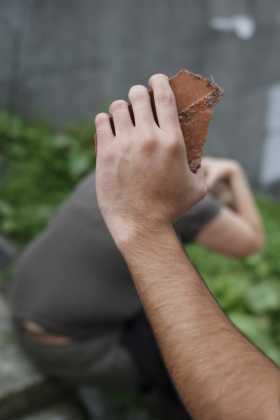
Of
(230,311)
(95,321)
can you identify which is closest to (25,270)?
(95,321)

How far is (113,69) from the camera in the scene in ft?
18.3

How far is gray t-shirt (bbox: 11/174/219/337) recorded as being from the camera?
7.57 feet

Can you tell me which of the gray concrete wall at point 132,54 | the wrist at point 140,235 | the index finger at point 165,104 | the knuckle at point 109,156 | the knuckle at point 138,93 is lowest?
the wrist at point 140,235

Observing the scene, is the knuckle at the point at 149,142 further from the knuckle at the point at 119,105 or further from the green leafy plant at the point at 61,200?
the green leafy plant at the point at 61,200

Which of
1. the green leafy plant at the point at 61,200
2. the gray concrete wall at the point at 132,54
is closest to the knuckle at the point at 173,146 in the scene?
the green leafy plant at the point at 61,200

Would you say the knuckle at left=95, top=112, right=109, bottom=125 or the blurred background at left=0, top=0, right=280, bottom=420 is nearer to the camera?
the knuckle at left=95, top=112, right=109, bottom=125

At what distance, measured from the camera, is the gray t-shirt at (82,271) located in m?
2.31

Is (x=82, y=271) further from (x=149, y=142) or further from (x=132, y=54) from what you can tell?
(x=132, y=54)

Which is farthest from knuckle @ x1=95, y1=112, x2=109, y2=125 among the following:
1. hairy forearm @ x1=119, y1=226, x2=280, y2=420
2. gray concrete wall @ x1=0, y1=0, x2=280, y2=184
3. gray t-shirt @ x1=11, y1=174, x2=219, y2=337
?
gray concrete wall @ x1=0, y1=0, x2=280, y2=184

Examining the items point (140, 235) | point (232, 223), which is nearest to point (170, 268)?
point (140, 235)

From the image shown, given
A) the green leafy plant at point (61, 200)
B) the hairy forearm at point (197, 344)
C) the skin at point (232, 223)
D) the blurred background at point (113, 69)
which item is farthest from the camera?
the blurred background at point (113, 69)

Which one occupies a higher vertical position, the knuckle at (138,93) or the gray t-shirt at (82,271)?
the knuckle at (138,93)

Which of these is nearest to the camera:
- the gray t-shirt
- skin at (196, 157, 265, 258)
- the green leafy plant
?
the gray t-shirt

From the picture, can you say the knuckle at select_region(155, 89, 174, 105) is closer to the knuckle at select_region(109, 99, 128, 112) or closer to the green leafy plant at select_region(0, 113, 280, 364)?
the knuckle at select_region(109, 99, 128, 112)
